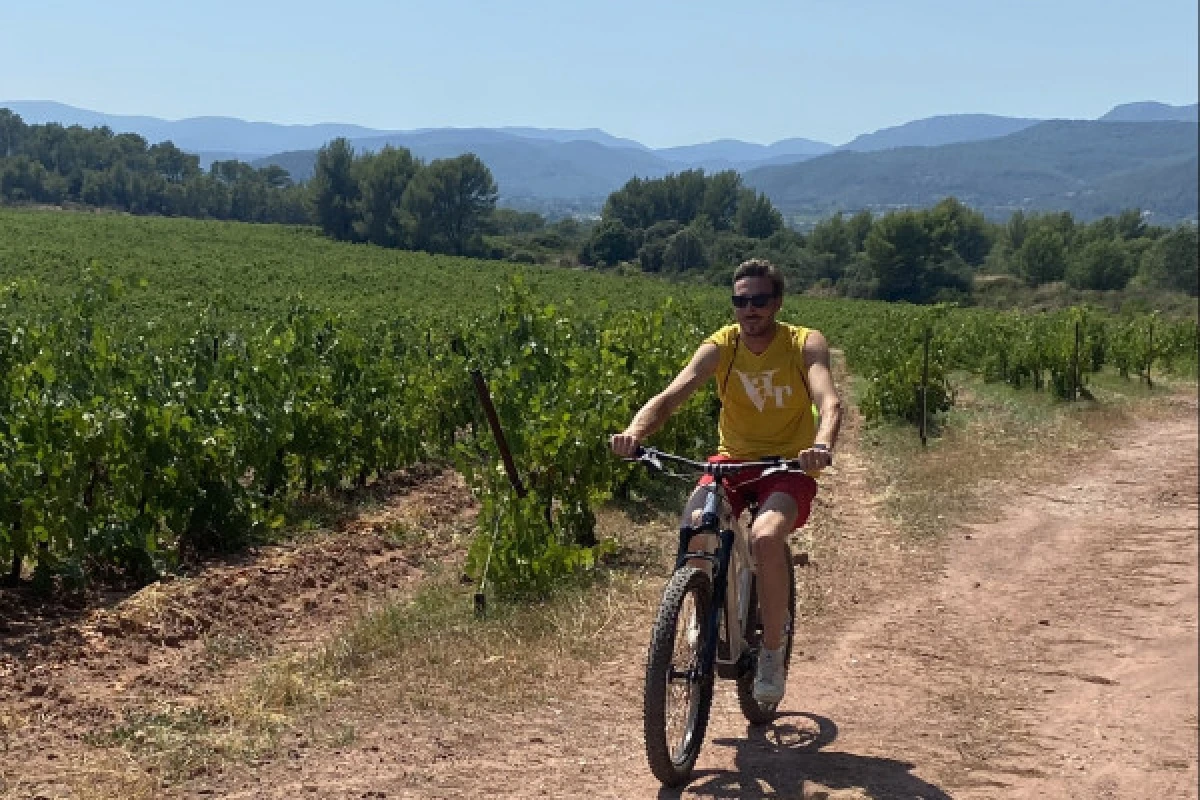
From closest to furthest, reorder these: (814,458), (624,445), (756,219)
Result: 1. (814,458)
2. (624,445)
3. (756,219)

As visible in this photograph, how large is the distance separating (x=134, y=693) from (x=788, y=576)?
332cm

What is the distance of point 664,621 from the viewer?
13.5 ft

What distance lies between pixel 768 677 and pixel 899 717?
3.21ft

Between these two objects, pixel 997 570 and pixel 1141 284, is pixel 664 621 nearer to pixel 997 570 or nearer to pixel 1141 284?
pixel 997 570

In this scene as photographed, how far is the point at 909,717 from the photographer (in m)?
5.27

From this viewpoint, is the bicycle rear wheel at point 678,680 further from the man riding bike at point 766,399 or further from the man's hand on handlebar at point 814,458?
the man's hand on handlebar at point 814,458

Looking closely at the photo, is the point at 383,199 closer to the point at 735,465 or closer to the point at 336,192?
the point at 336,192

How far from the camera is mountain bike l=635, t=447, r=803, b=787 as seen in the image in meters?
4.14

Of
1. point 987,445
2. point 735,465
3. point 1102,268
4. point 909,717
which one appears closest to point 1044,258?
point 1102,268

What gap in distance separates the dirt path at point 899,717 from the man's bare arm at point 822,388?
4.45 ft

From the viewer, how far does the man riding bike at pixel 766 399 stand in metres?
4.57

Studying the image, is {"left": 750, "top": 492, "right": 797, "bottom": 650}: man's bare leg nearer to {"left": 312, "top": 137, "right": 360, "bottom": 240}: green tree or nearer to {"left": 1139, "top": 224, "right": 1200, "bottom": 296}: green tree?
{"left": 1139, "top": 224, "right": 1200, "bottom": 296}: green tree

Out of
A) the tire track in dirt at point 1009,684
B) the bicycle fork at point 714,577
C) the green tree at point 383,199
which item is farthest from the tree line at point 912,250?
the bicycle fork at point 714,577

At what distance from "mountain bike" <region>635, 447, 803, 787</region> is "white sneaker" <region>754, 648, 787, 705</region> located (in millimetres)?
83
